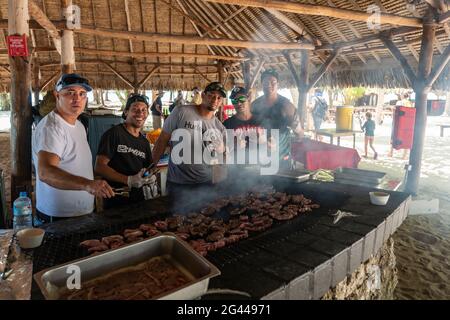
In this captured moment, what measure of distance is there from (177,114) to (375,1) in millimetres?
5352

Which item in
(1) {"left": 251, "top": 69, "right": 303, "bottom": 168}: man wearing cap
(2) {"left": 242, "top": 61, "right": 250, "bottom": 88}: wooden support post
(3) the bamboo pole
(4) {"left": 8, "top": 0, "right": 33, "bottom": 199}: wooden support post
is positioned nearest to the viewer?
(4) {"left": 8, "top": 0, "right": 33, "bottom": 199}: wooden support post

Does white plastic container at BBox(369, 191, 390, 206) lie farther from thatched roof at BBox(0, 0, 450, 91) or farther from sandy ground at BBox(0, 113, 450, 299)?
thatched roof at BBox(0, 0, 450, 91)

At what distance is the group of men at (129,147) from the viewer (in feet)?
8.06

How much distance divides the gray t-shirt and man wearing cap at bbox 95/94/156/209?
432 millimetres

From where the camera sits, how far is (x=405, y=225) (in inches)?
218

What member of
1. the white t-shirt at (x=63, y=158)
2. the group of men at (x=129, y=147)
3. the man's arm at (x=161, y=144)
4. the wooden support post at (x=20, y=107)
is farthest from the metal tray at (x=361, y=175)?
the wooden support post at (x=20, y=107)

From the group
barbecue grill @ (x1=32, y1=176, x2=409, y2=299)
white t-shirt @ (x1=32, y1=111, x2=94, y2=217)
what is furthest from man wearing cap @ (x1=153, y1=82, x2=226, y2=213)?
white t-shirt @ (x1=32, y1=111, x2=94, y2=217)

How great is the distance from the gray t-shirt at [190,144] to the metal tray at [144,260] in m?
1.88

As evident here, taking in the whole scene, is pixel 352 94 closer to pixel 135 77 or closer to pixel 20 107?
pixel 135 77

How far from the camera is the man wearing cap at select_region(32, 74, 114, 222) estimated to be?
2.31 metres

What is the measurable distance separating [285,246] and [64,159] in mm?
1940

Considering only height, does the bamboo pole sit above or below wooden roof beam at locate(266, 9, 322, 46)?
below

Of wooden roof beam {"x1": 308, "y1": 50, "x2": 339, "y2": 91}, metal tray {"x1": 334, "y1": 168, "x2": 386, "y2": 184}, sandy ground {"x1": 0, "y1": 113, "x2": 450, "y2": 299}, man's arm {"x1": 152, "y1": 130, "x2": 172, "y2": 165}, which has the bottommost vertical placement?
sandy ground {"x1": 0, "y1": 113, "x2": 450, "y2": 299}

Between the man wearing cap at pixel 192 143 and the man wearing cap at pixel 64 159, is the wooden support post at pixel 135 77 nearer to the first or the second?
the man wearing cap at pixel 192 143
